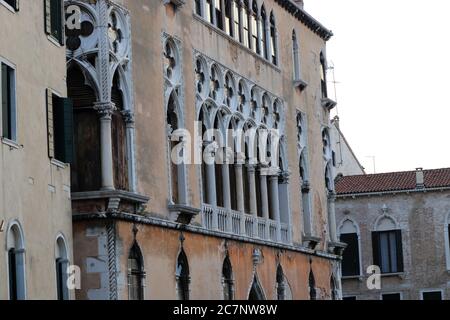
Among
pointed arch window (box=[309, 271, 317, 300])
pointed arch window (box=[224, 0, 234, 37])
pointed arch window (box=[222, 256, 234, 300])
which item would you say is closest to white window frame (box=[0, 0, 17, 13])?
pointed arch window (box=[222, 256, 234, 300])

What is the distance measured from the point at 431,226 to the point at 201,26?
82.6ft

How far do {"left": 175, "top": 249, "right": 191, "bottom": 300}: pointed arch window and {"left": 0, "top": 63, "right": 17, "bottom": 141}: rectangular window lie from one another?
8.20 metres

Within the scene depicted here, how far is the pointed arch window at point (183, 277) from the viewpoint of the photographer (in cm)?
3102

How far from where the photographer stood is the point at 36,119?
2442 centimetres

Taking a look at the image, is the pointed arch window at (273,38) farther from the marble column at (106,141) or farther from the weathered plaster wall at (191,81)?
the marble column at (106,141)

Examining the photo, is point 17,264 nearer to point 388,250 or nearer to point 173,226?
point 173,226

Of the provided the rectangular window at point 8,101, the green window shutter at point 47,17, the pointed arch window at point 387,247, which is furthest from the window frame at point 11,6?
the pointed arch window at point 387,247

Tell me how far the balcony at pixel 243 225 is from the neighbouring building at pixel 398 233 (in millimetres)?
18708

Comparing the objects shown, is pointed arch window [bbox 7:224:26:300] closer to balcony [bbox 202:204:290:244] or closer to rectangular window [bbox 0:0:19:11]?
rectangular window [bbox 0:0:19:11]

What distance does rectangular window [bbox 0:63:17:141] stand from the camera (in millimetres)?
23328

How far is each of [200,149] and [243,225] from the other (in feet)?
10.8

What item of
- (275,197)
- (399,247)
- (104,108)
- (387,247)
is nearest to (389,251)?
(387,247)

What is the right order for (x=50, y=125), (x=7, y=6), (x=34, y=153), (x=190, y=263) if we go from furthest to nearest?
(x=190, y=263) < (x=50, y=125) < (x=34, y=153) < (x=7, y=6)

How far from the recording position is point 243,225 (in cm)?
3541
